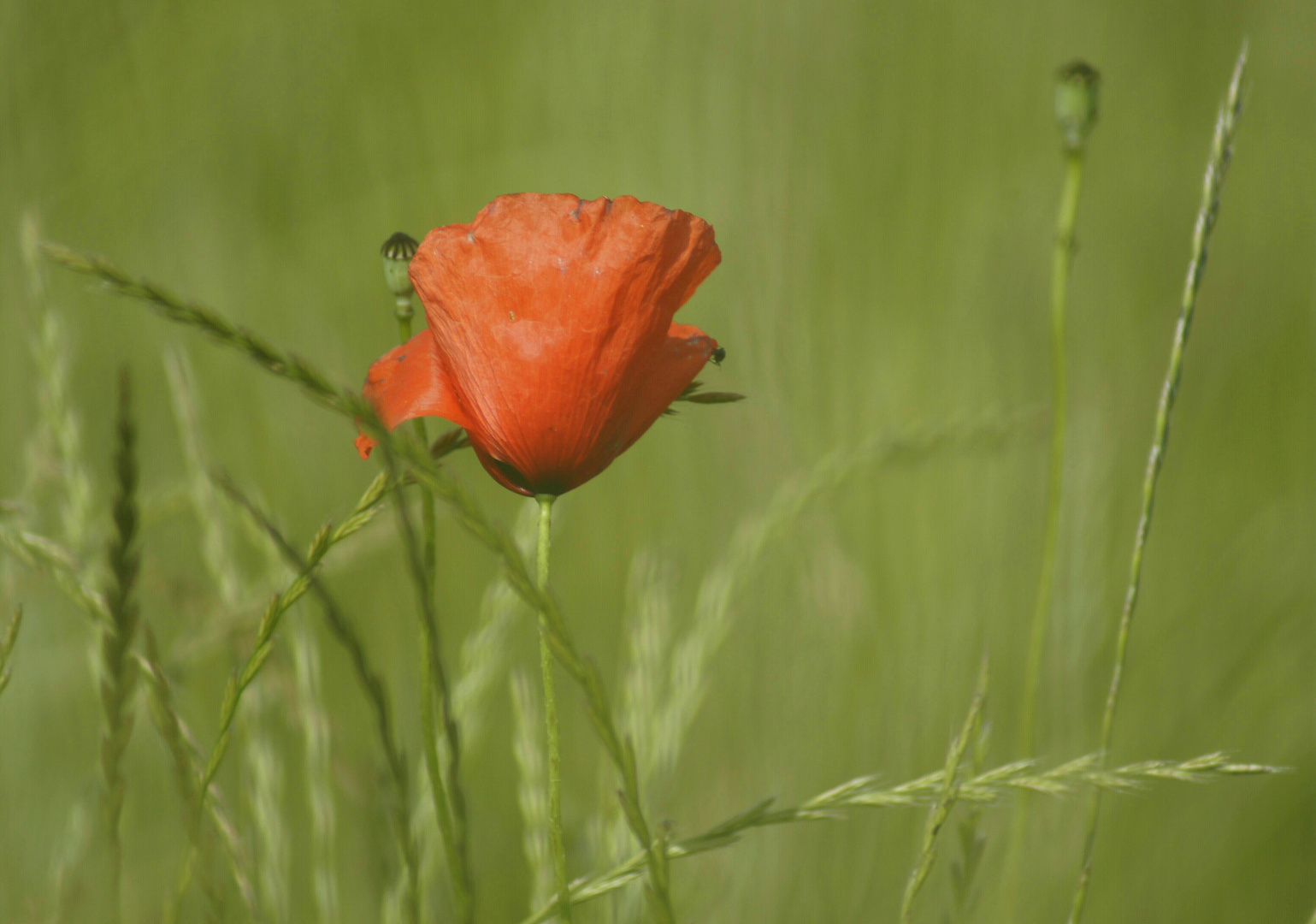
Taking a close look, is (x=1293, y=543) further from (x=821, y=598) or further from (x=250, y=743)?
(x=250, y=743)

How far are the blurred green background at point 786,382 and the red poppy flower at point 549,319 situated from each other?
0.74ft

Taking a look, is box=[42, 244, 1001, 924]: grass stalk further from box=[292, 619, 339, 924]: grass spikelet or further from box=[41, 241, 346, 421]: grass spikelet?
box=[292, 619, 339, 924]: grass spikelet

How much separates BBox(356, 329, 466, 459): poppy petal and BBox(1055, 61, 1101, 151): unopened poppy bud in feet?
1.24

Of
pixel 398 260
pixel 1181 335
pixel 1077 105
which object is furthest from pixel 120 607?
pixel 1077 105

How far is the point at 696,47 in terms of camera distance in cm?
154

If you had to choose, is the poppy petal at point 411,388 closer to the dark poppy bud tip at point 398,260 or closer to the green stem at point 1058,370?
the dark poppy bud tip at point 398,260

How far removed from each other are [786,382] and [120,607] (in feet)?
3.00

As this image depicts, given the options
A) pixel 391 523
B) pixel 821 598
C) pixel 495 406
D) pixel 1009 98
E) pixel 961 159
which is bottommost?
pixel 821 598

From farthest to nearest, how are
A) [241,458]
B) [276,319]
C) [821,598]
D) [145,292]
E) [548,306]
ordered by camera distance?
[276,319] → [241,458] → [821,598] → [548,306] → [145,292]

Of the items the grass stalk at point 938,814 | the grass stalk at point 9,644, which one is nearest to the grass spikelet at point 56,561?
the grass stalk at point 9,644

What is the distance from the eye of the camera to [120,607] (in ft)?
0.96

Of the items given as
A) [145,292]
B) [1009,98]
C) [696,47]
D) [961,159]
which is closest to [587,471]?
[145,292]

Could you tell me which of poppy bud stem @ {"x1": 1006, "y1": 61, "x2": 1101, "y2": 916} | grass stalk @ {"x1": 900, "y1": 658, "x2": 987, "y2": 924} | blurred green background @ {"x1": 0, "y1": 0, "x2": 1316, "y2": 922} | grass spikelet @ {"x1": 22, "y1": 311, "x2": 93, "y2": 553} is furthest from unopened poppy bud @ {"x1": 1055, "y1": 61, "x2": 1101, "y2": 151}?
grass spikelet @ {"x1": 22, "y1": 311, "x2": 93, "y2": 553}

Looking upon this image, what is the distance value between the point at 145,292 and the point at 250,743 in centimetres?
34
